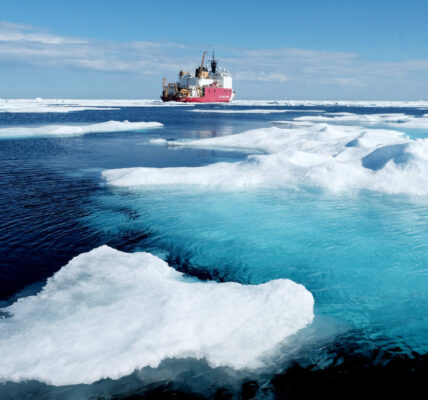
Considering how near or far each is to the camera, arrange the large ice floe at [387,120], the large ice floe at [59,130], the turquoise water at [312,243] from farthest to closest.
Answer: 1. the large ice floe at [387,120]
2. the large ice floe at [59,130]
3. the turquoise water at [312,243]

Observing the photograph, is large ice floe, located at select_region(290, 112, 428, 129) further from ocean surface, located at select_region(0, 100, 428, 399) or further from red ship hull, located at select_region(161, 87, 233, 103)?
red ship hull, located at select_region(161, 87, 233, 103)

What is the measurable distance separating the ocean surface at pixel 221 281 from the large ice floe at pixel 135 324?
2cm

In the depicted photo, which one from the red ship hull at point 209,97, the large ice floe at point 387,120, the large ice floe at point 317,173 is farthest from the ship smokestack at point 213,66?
the large ice floe at point 317,173

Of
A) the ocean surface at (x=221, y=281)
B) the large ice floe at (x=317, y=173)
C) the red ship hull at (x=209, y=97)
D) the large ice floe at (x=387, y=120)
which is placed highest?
the red ship hull at (x=209, y=97)

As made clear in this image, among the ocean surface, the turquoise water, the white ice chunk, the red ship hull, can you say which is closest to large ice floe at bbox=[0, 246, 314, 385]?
the ocean surface

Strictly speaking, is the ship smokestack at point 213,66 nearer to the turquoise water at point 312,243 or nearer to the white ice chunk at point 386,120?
the white ice chunk at point 386,120

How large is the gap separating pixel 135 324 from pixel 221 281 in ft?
5.91

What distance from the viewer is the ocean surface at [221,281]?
3.64m

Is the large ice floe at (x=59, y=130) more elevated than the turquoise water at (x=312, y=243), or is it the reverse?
the large ice floe at (x=59, y=130)

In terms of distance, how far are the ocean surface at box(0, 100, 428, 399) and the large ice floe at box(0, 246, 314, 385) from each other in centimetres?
2

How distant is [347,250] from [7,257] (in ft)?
18.6

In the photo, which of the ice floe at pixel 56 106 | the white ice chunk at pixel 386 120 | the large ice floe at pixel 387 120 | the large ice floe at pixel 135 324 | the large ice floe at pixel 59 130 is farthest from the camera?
the ice floe at pixel 56 106

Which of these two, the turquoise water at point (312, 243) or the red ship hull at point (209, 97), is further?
the red ship hull at point (209, 97)

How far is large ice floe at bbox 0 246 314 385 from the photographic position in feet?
11.8
